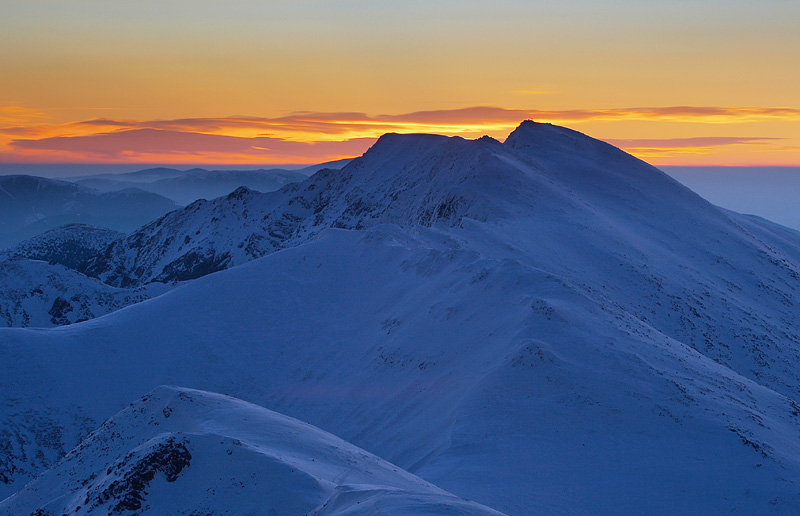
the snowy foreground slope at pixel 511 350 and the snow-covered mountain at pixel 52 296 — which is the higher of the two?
the snowy foreground slope at pixel 511 350

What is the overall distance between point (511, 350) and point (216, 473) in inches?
681

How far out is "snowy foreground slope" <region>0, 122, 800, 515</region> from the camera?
2695cm

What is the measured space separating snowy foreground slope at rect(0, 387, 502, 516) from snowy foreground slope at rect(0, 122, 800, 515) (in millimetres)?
5606

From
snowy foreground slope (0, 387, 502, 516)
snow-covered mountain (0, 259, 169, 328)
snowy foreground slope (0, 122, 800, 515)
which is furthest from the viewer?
snow-covered mountain (0, 259, 169, 328)

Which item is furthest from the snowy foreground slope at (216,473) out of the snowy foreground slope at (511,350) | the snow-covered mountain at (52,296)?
the snow-covered mountain at (52,296)

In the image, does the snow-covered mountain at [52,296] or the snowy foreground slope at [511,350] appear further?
the snow-covered mountain at [52,296]

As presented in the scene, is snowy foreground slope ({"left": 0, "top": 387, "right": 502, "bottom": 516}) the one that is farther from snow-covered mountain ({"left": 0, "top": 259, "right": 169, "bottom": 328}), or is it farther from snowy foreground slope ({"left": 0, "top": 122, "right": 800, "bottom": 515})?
snow-covered mountain ({"left": 0, "top": 259, "right": 169, "bottom": 328})

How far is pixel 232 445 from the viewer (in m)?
21.3

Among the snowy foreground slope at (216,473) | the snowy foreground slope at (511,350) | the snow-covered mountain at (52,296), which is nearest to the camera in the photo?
the snowy foreground slope at (216,473)

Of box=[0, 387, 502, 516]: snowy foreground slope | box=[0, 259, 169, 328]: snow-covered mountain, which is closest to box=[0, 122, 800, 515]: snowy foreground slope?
box=[0, 387, 502, 516]: snowy foreground slope

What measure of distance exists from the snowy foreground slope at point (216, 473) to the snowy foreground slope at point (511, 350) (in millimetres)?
5606

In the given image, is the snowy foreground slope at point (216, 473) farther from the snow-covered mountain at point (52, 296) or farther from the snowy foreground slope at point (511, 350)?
the snow-covered mountain at point (52, 296)

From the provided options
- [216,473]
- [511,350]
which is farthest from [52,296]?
[216,473]

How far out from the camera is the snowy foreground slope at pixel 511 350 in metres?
27.0
